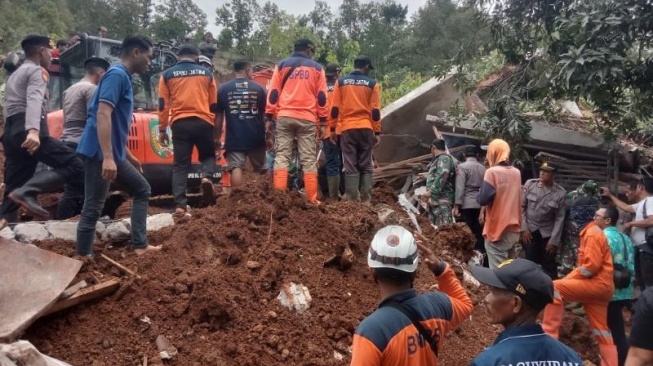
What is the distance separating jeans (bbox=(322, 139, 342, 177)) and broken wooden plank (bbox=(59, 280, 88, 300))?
4.06 metres

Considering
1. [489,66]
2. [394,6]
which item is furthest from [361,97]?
[394,6]

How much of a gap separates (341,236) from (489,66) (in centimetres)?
1159

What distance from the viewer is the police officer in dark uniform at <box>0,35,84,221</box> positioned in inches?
224

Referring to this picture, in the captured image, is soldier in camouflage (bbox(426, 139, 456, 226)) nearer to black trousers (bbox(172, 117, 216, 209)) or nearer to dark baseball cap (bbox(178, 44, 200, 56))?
black trousers (bbox(172, 117, 216, 209))

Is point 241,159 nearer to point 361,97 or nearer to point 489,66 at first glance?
point 361,97

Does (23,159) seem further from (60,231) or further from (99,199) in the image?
(99,199)

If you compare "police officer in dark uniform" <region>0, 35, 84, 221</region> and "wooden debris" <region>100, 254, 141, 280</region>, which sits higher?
"police officer in dark uniform" <region>0, 35, 84, 221</region>

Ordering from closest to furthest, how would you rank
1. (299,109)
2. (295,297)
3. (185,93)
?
(295,297) < (185,93) < (299,109)

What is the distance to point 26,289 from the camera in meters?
4.32

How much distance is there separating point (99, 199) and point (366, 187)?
12.6ft

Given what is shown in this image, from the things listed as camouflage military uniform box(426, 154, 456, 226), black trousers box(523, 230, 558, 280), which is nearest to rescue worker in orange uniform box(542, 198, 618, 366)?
black trousers box(523, 230, 558, 280)

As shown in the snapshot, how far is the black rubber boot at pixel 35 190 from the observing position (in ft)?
19.0

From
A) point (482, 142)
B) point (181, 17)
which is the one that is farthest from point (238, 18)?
point (482, 142)

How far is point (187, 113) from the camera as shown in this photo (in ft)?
22.1
